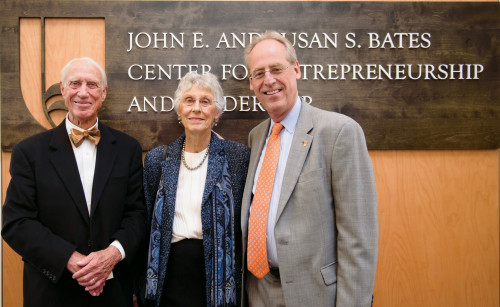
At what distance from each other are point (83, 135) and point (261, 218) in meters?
1.05

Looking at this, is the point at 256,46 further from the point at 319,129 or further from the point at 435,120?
the point at 435,120

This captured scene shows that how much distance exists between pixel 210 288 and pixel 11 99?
5.89 ft

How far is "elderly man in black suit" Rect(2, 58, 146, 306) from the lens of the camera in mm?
1655

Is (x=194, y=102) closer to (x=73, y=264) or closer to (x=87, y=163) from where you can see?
(x=87, y=163)

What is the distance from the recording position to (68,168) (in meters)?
1.74

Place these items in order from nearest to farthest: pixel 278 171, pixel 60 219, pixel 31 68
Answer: pixel 278 171
pixel 60 219
pixel 31 68

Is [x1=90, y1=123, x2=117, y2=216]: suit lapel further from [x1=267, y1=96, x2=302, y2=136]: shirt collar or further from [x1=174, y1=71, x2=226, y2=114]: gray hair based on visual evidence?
[x1=267, y1=96, x2=302, y2=136]: shirt collar

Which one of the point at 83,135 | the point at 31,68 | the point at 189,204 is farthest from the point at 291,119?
the point at 31,68

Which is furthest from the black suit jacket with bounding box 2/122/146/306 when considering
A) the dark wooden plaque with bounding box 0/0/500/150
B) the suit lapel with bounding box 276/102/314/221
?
the suit lapel with bounding box 276/102/314/221

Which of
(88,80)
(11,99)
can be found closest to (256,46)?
(88,80)

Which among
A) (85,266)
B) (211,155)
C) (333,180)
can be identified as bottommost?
(85,266)

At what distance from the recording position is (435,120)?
2.33 m

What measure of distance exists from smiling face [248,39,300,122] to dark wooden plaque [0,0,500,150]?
2.21 ft

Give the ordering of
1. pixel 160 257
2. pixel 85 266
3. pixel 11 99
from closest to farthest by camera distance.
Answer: pixel 85 266 < pixel 160 257 < pixel 11 99
